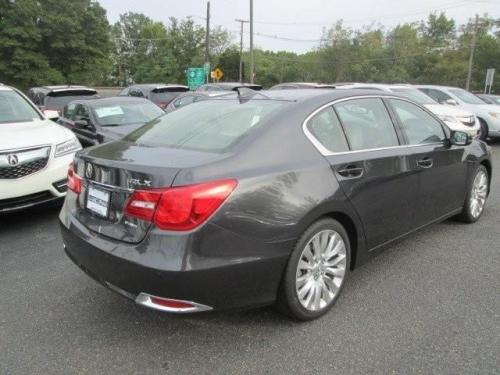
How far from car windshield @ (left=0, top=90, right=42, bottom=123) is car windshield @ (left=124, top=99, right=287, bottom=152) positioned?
325 centimetres

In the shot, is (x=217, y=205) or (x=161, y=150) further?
(x=161, y=150)

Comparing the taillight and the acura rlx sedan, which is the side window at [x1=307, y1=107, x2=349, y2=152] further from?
the taillight

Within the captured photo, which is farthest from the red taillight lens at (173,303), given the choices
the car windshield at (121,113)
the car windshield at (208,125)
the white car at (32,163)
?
the car windshield at (121,113)

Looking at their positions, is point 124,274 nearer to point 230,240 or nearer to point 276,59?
point 230,240

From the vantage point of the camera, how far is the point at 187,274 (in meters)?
2.32

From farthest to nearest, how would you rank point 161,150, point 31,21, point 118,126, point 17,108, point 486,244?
point 31,21
point 118,126
point 17,108
point 486,244
point 161,150

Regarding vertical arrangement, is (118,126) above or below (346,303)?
above

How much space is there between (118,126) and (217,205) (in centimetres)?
568

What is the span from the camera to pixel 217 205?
2.38 m

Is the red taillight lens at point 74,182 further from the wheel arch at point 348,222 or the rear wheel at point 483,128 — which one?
the rear wheel at point 483,128

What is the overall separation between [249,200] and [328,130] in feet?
3.14

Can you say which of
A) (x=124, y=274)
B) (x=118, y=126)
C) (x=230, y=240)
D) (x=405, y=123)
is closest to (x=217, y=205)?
(x=230, y=240)

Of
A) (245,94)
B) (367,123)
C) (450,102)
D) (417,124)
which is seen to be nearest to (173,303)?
(245,94)

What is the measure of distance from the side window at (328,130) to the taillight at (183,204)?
3.02 feet
